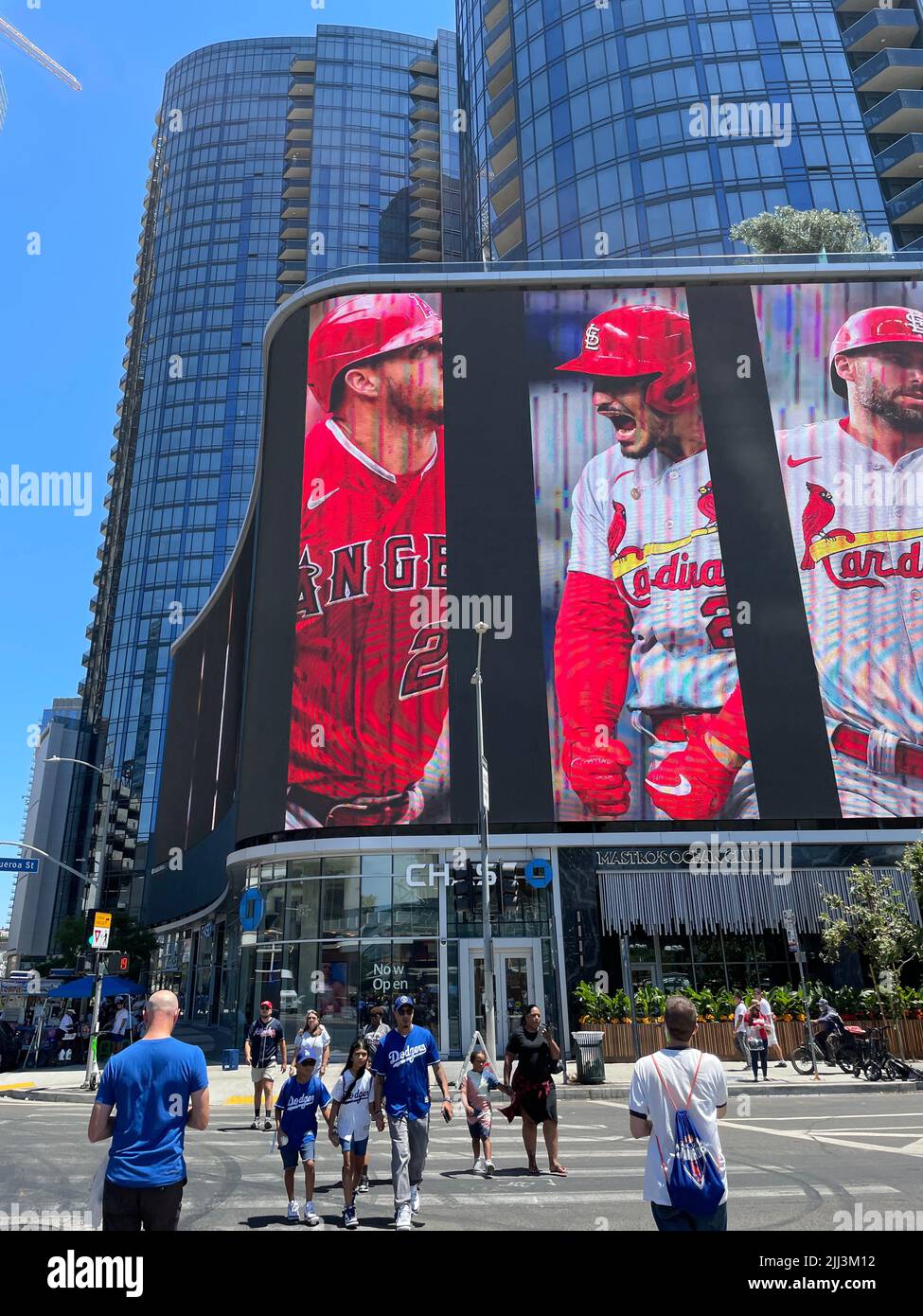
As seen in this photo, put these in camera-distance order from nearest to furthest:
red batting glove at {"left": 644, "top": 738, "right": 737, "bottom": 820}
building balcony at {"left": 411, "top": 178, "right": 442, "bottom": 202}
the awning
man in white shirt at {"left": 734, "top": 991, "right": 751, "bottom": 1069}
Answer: man in white shirt at {"left": 734, "top": 991, "right": 751, "bottom": 1069} < the awning < red batting glove at {"left": 644, "top": 738, "right": 737, "bottom": 820} < building balcony at {"left": 411, "top": 178, "right": 442, "bottom": 202}

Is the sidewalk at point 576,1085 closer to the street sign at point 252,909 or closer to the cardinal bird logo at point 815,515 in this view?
the street sign at point 252,909

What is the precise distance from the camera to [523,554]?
111ft

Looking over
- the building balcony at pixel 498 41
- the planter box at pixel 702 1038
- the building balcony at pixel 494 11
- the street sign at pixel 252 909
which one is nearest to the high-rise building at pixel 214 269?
the building balcony at pixel 494 11

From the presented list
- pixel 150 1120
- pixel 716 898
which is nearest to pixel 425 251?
pixel 716 898

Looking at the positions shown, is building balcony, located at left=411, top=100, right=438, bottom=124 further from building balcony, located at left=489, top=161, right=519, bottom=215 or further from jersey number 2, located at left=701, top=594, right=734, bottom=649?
jersey number 2, located at left=701, top=594, right=734, bottom=649

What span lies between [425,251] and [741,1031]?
96.1m

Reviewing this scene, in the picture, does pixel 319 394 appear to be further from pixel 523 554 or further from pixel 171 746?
pixel 171 746

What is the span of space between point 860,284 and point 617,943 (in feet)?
92.7

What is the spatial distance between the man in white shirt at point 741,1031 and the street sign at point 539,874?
7.00 metres

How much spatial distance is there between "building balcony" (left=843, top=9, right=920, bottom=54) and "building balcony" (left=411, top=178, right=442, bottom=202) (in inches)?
2147

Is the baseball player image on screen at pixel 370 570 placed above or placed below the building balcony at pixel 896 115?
below

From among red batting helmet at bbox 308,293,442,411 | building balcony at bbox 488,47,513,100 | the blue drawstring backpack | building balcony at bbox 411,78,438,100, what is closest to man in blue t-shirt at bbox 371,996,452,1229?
the blue drawstring backpack

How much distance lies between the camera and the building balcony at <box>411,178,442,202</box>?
104 m

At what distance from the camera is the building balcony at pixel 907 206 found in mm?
53094
